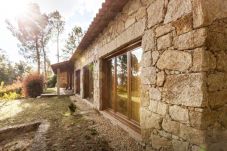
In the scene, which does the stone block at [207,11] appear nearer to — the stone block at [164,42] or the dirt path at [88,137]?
the stone block at [164,42]

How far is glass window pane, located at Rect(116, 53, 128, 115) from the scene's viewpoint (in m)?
4.23

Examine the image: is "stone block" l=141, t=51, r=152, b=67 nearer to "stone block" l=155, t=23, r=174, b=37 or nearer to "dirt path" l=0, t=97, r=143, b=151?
"stone block" l=155, t=23, r=174, b=37

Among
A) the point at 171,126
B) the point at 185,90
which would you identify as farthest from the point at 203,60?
the point at 171,126

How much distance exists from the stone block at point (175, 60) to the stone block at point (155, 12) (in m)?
0.50

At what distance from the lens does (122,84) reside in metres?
4.41

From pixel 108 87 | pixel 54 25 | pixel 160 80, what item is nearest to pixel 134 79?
pixel 160 80

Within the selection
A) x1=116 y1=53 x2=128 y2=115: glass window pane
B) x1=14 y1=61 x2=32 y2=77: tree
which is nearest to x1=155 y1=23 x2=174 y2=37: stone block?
x1=116 y1=53 x2=128 y2=115: glass window pane

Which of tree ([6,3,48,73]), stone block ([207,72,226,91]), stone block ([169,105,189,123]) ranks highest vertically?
tree ([6,3,48,73])

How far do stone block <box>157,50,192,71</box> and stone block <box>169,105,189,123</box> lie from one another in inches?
17.8

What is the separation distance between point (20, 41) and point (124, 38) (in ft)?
86.2

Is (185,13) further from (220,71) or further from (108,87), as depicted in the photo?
(108,87)

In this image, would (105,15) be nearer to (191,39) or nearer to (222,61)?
(191,39)

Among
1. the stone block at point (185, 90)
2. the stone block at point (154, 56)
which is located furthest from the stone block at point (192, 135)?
the stone block at point (154, 56)

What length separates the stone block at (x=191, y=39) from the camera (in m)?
1.84
